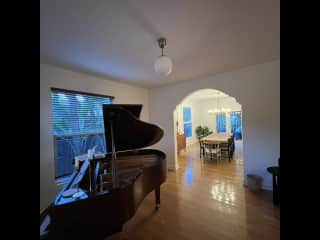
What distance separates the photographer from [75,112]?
115 inches

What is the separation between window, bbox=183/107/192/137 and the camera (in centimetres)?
783

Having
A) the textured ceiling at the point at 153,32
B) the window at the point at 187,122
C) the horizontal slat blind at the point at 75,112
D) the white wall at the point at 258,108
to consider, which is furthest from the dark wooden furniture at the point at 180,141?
the textured ceiling at the point at 153,32

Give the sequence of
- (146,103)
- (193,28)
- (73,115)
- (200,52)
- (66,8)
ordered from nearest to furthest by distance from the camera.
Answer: (66,8) → (193,28) → (200,52) → (73,115) → (146,103)

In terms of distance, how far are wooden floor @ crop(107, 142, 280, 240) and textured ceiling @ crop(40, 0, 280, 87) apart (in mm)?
2516

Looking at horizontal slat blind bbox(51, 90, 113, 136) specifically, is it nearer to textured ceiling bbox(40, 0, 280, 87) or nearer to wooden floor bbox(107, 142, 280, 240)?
textured ceiling bbox(40, 0, 280, 87)

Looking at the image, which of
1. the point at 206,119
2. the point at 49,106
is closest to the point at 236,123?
the point at 206,119

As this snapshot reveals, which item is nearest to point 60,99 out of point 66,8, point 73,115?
point 73,115


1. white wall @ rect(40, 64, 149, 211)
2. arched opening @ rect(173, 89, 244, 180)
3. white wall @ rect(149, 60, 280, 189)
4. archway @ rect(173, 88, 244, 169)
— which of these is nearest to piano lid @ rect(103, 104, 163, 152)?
white wall @ rect(40, 64, 149, 211)

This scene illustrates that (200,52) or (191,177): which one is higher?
(200,52)

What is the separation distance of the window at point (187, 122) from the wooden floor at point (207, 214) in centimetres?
461

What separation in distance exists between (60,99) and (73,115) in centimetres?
38

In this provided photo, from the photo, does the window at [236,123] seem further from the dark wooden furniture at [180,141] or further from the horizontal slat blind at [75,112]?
the horizontal slat blind at [75,112]

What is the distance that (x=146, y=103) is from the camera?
4.61 meters
